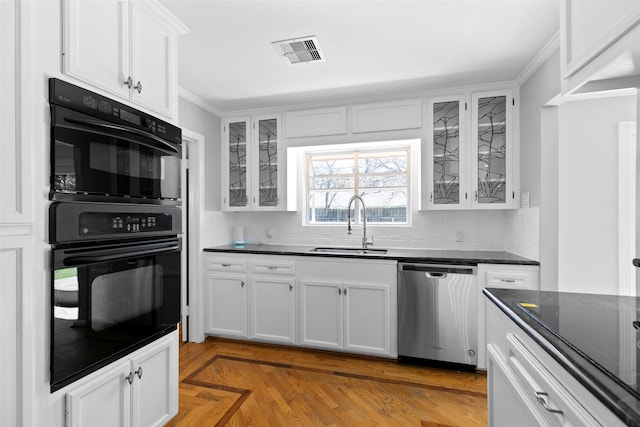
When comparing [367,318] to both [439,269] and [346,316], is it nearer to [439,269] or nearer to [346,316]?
[346,316]

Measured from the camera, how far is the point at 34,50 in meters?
1.22

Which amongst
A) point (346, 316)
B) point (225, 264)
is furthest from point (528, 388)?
point (225, 264)

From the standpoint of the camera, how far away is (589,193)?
2.31m

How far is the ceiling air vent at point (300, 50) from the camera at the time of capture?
2.29m

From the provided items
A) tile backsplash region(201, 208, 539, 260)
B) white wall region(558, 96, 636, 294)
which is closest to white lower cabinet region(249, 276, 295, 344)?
tile backsplash region(201, 208, 539, 260)

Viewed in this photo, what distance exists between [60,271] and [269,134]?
2.60 metres

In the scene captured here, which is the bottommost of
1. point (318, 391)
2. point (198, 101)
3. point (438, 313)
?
point (318, 391)

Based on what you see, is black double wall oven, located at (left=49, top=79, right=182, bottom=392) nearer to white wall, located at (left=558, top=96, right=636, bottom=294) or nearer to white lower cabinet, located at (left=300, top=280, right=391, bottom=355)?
white lower cabinet, located at (left=300, top=280, right=391, bottom=355)

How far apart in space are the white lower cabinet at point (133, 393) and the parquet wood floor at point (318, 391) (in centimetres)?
31

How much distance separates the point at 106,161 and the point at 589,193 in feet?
9.69

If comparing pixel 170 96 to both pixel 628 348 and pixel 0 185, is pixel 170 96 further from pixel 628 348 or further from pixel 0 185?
pixel 628 348

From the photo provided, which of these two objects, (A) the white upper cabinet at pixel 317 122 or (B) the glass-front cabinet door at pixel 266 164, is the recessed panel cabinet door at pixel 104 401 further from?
(A) the white upper cabinet at pixel 317 122

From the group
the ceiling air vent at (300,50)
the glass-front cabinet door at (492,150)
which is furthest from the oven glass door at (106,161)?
the glass-front cabinet door at (492,150)

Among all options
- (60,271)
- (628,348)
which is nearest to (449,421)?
(628,348)
